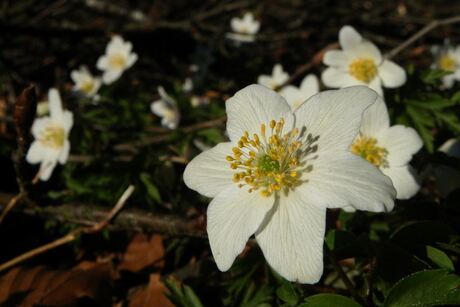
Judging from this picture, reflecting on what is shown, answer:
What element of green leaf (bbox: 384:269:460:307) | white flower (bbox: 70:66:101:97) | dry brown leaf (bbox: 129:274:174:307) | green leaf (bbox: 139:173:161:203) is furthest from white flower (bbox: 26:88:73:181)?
green leaf (bbox: 384:269:460:307)

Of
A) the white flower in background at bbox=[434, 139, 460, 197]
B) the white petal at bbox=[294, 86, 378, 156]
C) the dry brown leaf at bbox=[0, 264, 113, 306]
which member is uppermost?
the white petal at bbox=[294, 86, 378, 156]

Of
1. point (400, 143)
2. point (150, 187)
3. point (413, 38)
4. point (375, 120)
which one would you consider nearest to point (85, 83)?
point (150, 187)

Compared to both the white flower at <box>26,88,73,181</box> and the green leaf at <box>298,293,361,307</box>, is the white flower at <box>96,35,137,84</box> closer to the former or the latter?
the white flower at <box>26,88,73,181</box>

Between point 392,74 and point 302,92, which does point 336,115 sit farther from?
point 302,92

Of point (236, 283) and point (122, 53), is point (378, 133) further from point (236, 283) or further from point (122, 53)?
point (122, 53)

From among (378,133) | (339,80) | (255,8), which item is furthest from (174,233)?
(255,8)

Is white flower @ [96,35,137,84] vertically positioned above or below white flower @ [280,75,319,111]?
below

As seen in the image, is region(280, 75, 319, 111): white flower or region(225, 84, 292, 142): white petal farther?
region(280, 75, 319, 111): white flower
